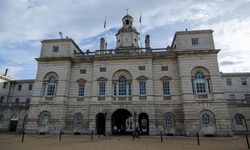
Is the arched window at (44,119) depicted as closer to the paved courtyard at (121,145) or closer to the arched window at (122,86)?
the paved courtyard at (121,145)

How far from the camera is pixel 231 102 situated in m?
29.5

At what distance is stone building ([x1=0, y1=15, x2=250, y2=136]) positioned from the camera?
75.2 ft

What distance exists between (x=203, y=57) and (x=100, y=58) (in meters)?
16.2

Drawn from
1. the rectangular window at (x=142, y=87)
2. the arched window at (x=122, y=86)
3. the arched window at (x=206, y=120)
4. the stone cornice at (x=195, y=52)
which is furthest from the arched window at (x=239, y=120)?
the arched window at (x=122, y=86)

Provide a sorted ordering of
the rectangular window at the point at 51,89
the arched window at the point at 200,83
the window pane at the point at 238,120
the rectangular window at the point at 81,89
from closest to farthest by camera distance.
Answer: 1. the arched window at the point at 200,83
2. the rectangular window at the point at 51,89
3. the rectangular window at the point at 81,89
4. the window pane at the point at 238,120

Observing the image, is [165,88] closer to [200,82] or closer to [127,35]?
[200,82]

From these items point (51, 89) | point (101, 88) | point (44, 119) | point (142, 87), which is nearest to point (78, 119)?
point (44, 119)

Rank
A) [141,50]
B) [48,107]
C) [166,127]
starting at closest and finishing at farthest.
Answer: [166,127] < [48,107] < [141,50]

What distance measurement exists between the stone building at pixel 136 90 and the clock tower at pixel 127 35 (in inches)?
263

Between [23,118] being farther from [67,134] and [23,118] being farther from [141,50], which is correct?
[141,50]

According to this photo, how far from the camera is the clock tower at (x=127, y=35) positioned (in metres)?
33.9

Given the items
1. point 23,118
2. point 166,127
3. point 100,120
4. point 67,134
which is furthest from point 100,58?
point 23,118

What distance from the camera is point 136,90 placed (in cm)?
2473

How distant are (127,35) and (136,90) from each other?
1446 cm
